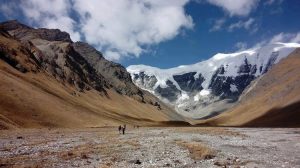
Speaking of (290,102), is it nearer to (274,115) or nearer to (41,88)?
(274,115)

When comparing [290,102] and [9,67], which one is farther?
[290,102]

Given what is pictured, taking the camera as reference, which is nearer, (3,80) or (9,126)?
(9,126)

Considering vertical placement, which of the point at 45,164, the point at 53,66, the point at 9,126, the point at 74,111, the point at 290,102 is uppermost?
the point at 53,66

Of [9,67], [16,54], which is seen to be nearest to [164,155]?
[9,67]

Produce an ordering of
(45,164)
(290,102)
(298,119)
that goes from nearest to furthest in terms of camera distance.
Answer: (45,164) → (298,119) → (290,102)

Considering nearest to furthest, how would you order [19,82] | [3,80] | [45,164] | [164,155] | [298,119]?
[45,164] < [164,155] < [3,80] < [19,82] < [298,119]

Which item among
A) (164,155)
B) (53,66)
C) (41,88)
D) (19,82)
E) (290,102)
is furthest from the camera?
(53,66)

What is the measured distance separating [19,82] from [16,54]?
116 feet

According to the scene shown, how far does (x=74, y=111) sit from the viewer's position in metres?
130

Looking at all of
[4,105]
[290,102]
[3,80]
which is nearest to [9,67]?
[3,80]

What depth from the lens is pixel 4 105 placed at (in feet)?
332

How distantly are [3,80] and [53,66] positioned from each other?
81629 mm

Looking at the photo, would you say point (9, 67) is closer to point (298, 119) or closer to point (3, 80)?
point (3, 80)

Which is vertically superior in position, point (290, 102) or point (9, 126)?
point (290, 102)
